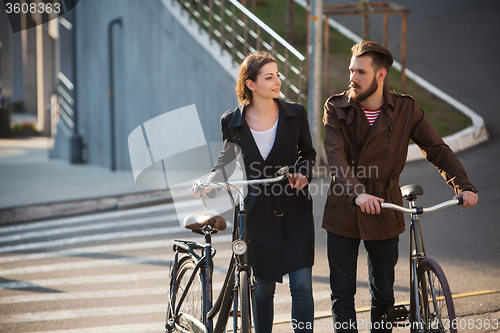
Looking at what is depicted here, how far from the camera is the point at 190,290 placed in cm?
347

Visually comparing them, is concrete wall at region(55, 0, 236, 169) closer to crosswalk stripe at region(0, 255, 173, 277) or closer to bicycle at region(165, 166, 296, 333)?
crosswalk stripe at region(0, 255, 173, 277)

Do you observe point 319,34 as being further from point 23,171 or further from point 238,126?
point 23,171

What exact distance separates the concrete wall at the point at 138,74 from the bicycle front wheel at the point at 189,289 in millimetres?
6877

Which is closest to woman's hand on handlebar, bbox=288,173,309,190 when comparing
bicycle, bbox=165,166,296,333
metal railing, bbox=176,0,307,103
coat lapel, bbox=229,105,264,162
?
bicycle, bbox=165,166,296,333

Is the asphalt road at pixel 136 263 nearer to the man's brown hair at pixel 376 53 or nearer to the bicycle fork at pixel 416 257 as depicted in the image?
the bicycle fork at pixel 416 257

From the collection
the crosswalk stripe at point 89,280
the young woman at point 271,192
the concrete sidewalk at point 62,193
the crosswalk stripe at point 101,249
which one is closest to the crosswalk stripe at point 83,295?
the crosswalk stripe at point 89,280

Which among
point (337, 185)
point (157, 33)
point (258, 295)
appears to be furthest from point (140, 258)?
point (157, 33)

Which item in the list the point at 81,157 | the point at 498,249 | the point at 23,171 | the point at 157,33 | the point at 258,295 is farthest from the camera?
the point at 81,157

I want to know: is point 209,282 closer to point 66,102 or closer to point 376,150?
point 376,150

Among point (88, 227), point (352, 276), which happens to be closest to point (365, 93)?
point (352, 276)

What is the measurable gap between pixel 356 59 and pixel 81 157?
598 inches

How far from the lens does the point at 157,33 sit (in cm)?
1276

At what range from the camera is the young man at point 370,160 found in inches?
124

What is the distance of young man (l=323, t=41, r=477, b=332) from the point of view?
10.4 feet
